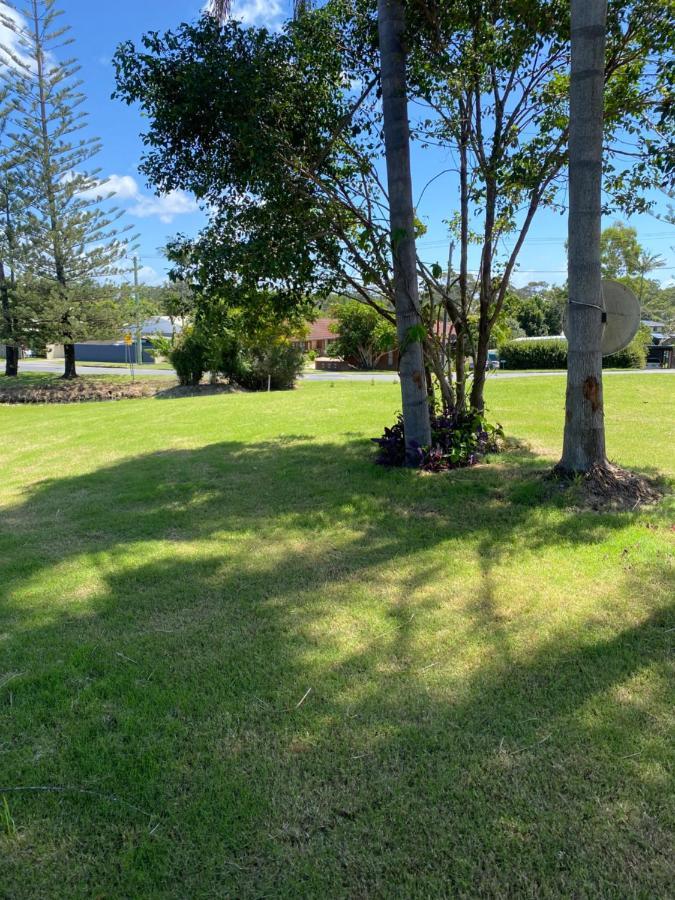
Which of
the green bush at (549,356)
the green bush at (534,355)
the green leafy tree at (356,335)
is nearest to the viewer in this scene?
the green bush at (549,356)

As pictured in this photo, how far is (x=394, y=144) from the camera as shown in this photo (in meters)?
6.32

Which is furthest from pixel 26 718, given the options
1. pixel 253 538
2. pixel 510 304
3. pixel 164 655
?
pixel 510 304

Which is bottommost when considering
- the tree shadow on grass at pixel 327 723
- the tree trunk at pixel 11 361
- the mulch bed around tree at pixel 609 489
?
the tree shadow on grass at pixel 327 723

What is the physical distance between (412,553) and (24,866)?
120 inches

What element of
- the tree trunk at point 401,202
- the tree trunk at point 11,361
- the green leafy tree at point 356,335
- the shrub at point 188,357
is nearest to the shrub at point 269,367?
the shrub at point 188,357

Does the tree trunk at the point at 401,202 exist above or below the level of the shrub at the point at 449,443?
above

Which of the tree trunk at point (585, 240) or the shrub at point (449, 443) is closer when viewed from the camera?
the tree trunk at point (585, 240)

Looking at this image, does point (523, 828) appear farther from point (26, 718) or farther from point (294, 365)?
point (294, 365)

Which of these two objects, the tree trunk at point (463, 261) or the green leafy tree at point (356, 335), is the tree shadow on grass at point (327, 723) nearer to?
the tree trunk at point (463, 261)

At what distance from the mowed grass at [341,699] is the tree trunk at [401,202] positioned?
1.46 m

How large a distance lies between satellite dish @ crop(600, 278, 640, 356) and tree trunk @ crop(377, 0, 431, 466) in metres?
1.74

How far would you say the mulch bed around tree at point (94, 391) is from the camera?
19.7m

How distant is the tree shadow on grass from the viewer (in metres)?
1.90

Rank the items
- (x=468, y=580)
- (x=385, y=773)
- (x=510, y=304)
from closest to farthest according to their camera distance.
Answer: (x=385, y=773) < (x=468, y=580) < (x=510, y=304)
